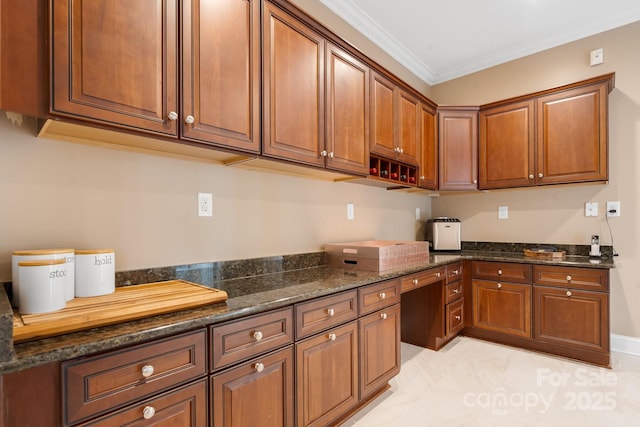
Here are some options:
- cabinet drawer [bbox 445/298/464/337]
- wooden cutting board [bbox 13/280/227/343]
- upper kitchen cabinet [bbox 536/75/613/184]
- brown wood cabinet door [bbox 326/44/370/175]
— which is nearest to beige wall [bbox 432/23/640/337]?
upper kitchen cabinet [bbox 536/75/613/184]

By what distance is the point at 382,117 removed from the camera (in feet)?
8.04

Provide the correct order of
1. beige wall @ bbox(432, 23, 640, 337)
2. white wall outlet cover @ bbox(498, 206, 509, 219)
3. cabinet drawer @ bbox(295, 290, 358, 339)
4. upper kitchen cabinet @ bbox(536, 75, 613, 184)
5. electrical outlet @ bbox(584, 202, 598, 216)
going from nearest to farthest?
cabinet drawer @ bbox(295, 290, 358, 339), upper kitchen cabinet @ bbox(536, 75, 613, 184), beige wall @ bbox(432, 23, 640, 337), electrical outlet @ bbox(584, 202, 598, 216), white wall outlet cover @ bbox(498, 206, 509, 219)

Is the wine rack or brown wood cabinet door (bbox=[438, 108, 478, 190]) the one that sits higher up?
brown wood cabinet door (bbox=[438, 108, 478, 190])

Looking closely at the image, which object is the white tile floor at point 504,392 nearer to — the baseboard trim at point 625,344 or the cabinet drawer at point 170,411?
the baseboard trim at point 625,344

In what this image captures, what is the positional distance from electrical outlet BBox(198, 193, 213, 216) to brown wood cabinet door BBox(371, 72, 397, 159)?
3.93 ft

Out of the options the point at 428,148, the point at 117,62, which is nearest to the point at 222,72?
the point at 117,62

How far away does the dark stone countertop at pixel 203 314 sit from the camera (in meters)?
0.77

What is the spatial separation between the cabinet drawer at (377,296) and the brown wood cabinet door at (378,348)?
0.04 meters

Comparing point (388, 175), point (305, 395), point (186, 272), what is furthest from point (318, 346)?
point (388, 175)

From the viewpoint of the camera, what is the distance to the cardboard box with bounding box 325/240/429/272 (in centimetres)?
208

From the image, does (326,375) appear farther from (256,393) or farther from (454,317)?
(454,317)

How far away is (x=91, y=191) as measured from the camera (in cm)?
138

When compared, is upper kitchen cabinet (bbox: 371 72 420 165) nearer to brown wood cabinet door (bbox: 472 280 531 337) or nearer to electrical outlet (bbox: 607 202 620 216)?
brown wood cabinet door (bbox: 472 280 531 337)

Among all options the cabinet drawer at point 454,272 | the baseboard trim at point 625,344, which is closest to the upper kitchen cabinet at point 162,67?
the cabinet drawer at point 454,272
